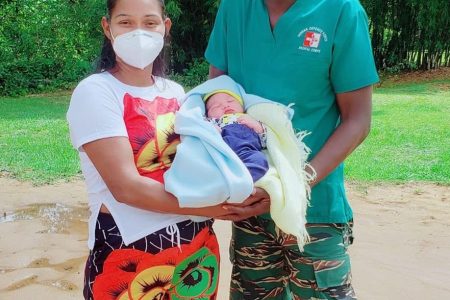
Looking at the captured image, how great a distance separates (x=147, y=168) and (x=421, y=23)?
13632 mm

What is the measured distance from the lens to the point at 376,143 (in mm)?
7305

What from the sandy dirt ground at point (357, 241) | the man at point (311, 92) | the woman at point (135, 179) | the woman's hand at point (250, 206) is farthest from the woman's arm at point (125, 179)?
the sandy dirt ground at point (357, 241)

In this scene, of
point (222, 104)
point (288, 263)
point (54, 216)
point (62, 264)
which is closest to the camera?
point (222, 104)

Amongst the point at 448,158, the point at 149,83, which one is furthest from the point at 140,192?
the point at 448,158

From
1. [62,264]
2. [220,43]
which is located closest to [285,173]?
[220,43]

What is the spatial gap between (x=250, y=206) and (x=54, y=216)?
3.34 m

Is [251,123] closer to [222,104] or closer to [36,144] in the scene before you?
[222,104]

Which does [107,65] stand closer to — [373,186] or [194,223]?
[194,223]

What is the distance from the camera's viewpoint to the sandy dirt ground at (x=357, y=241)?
354 centimetres

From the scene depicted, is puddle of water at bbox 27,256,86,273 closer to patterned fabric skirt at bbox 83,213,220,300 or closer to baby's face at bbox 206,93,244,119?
patterned fabric skirt at bbox 83,213,220,300

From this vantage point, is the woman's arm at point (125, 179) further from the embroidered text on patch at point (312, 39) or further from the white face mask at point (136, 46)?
the embroidered text on patch at point (312, 39)

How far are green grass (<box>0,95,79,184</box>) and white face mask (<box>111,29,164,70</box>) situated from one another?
412cm

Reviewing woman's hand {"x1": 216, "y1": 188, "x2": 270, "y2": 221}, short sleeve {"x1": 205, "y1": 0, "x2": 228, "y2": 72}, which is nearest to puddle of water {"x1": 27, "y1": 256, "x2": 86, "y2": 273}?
short sleeve {"x1": 205, "y1": 0, "x2": 228, "y2": 72}

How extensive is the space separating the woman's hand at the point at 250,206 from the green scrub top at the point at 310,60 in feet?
0.93
